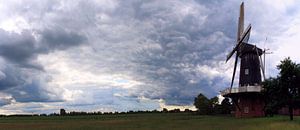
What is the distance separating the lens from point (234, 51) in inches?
3120

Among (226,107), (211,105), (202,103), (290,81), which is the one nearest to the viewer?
(290,81)

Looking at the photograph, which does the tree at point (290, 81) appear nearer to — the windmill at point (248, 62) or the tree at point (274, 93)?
the tree at point (274, 93)

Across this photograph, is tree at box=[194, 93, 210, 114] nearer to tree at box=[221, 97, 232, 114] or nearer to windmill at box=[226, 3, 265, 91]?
tree at box=[221, 97, 232, 114]

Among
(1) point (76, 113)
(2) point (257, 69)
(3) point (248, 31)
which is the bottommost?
(1) point (76, 113)

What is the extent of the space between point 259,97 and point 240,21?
1812cm

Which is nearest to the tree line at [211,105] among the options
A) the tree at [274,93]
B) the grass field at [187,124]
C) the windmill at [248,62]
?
the windmill at [248,62]

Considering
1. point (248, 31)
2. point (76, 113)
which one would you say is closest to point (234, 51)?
point (248, 31)

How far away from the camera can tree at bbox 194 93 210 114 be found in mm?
104812

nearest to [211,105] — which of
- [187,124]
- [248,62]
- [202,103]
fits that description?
[202,103]

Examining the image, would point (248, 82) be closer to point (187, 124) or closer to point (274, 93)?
point (274, 93)

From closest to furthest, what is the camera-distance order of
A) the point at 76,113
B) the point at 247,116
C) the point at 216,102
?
1. the point at 247,116
2. the point at 216,102
3. the point at 76,113

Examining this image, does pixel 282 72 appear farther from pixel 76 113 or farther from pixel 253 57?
pixel 76 113

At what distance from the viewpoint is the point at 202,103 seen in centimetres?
10619

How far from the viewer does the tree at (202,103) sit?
104812 millimetres
